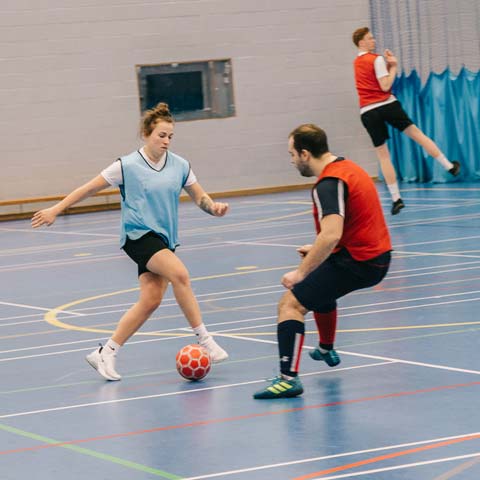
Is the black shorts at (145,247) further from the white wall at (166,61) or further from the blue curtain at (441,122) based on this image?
the blue curtain at (441,122)

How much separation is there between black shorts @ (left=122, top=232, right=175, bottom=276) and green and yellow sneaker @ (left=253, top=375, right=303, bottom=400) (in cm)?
126

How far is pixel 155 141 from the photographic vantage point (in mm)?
7242

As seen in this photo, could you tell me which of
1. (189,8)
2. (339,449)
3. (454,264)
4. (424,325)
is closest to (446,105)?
(189,8)

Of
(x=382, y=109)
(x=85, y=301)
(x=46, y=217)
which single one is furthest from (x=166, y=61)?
(x=46, y=217)

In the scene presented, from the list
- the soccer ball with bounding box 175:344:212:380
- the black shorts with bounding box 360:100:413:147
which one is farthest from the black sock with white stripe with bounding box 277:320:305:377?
the black shorts with bounding box 360:100:413:147

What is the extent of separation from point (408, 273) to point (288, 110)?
463 inches

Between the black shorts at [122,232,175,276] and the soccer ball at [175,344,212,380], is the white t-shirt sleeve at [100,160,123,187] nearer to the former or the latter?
Answer: the black shorts at [122,232,175,276]

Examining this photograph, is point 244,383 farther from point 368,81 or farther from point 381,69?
point 368,81

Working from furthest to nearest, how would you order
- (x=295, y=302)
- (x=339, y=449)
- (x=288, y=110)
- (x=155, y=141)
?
(x=288, y=110)
(x=155, y=141)
(x=295, y=302)
(x=339, y=449)

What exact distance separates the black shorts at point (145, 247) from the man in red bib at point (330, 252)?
106 centimetres

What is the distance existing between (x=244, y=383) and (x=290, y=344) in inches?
20.9

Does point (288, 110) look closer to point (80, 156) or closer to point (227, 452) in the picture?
point (80, 156)

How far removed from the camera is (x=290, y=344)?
20.9 ft

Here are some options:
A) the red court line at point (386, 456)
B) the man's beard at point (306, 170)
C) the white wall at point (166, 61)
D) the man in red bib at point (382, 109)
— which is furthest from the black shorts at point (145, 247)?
the white wall at point (166, 61)
